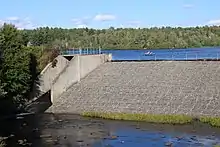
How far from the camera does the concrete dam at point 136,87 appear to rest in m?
39.9

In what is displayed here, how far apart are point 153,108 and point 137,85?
17.8 feet

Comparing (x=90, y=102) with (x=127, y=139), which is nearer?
(x=127, y=139)

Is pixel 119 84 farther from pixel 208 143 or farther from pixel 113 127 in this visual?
pixel 208 143

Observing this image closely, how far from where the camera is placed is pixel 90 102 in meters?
43.9

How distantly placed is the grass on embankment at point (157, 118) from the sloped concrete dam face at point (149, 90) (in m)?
1.23

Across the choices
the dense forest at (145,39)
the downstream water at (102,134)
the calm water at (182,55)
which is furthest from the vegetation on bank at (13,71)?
the dense forest at (145,39)

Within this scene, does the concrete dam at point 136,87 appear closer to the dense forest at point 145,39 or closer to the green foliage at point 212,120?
the green foliage at point 212,120

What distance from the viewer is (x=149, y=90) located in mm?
43344

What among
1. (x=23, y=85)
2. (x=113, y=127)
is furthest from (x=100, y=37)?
(x=113, y=127)

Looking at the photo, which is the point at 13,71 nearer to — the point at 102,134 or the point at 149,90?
the point at 102,134

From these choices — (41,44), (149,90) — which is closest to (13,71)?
(149,90)

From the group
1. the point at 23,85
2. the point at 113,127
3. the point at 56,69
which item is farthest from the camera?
the point at 56,69

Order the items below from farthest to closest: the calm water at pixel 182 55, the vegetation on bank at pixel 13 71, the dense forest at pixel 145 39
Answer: the dense forest at pixel 145 39
the calm water at pixel 182 55
the vegetation on bank at pixel 13 71

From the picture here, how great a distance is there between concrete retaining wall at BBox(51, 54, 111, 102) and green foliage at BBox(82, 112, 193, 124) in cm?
728
